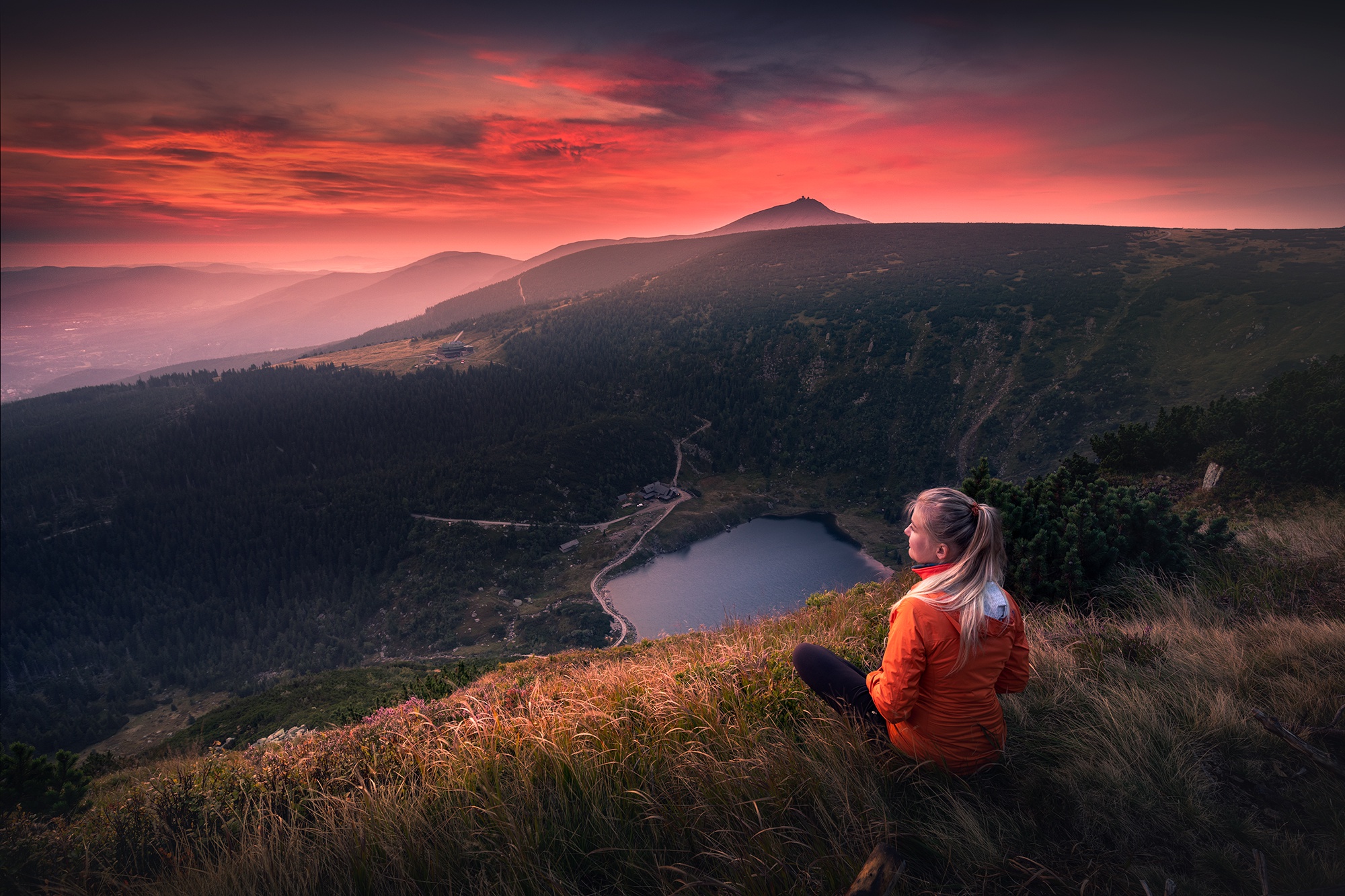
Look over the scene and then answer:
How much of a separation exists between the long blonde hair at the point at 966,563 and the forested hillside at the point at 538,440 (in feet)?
229

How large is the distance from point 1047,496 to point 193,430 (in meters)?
181

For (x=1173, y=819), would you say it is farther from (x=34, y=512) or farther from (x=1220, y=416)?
(x=34, y=512)

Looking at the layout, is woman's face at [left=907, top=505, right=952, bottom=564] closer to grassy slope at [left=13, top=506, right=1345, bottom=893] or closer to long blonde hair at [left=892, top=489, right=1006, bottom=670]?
long blonde hair at [left=892, top=489, right=1006, bottom=670]

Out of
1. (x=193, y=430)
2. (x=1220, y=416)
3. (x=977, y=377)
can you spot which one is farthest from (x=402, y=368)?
(x=1220, y=416)

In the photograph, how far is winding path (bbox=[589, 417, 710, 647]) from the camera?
68938 millimetres

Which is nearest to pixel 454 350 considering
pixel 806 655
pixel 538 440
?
pixel 538 440

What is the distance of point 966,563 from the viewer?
3391mm

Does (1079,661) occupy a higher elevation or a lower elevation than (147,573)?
higher

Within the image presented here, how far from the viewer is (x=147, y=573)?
98.5 m

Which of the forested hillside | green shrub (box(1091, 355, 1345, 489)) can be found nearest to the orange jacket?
green shrub (box(1091, 355, 1345, 489))

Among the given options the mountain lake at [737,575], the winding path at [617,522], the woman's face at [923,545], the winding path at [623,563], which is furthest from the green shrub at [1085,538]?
the winding path at [617,522]

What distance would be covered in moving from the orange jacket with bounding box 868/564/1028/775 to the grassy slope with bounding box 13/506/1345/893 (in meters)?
0.23

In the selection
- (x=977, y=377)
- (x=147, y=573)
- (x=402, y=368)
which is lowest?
(x=147, y=573)

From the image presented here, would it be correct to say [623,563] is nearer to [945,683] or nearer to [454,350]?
[945,683]
